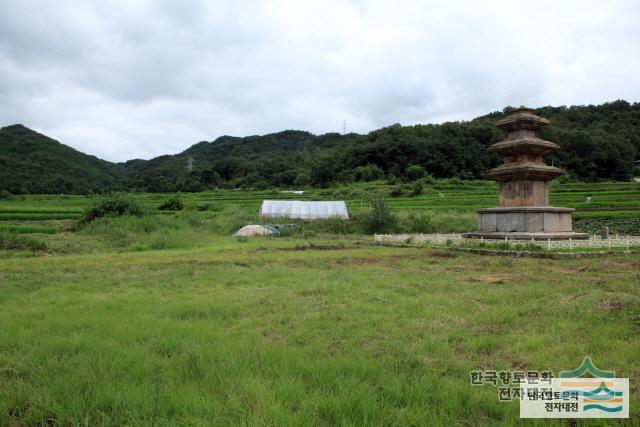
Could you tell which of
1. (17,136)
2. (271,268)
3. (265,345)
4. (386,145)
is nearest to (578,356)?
(265,345)

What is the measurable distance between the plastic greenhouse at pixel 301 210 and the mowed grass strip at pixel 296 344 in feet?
86.8

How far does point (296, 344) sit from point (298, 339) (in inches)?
8.5

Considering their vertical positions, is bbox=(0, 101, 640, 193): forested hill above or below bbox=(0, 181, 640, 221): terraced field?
above

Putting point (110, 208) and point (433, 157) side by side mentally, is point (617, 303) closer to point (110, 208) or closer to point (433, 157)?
point (110, 208)

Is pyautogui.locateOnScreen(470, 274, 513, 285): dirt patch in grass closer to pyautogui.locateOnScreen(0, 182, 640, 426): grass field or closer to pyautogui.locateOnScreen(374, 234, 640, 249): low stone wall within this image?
pyautogui.locateOnScreen(0, 182, 640, 426): grass field

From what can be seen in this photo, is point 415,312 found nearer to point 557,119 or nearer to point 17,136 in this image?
point 557,119

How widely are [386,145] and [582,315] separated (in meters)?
71.9

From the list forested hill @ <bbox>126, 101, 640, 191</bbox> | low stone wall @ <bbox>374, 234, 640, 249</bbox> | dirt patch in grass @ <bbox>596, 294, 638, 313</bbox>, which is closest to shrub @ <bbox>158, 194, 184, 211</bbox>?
forested hill @ <bbox>126, 101, 640, 191</bbox>

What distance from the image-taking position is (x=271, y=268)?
41.9 ft

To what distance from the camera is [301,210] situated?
125 feet

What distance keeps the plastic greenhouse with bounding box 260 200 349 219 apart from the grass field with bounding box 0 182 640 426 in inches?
957

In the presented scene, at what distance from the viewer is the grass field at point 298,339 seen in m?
3.74

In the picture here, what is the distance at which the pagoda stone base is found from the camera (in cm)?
2058

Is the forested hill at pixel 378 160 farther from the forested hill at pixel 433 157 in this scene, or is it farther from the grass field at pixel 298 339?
the grass field at pixel 298 339
